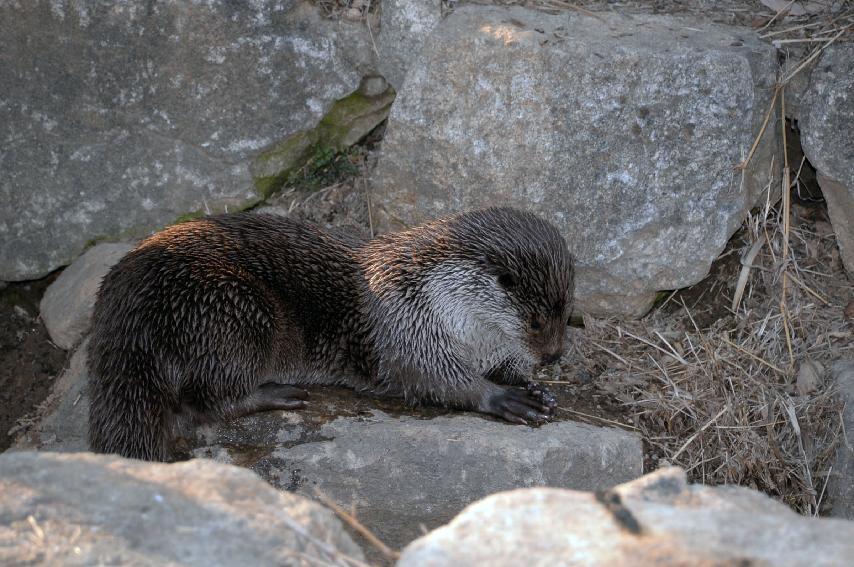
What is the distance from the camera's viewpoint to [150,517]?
157 cm

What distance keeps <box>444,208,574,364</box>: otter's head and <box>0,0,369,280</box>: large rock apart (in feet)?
3.61

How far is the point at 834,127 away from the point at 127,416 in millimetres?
2490

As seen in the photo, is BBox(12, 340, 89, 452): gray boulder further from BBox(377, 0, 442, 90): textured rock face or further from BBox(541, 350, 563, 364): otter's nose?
BBox(377, 0, 442, 90): textured rock face

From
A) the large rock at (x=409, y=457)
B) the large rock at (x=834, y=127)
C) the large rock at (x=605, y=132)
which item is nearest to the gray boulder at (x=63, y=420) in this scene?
the large rock at (x=409, y=457)

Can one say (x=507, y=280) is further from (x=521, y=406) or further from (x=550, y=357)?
(x=521, y=406)

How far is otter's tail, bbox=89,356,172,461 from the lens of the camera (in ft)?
8.52

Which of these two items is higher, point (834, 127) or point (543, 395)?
point (834, 127)

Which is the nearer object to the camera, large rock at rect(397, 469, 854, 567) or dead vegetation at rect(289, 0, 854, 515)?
large rock at rect(397, 469, 854, 567)

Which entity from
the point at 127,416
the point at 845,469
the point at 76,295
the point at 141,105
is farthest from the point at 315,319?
the point at 845,469

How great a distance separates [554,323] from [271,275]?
2.96 ft

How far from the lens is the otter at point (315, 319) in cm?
266

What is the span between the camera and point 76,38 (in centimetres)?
351

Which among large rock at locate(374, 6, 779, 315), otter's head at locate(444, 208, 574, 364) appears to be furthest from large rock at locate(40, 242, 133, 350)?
otter's head at locate(444, 208, 574, 364)

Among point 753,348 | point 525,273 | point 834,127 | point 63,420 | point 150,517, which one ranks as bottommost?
point 63,420
